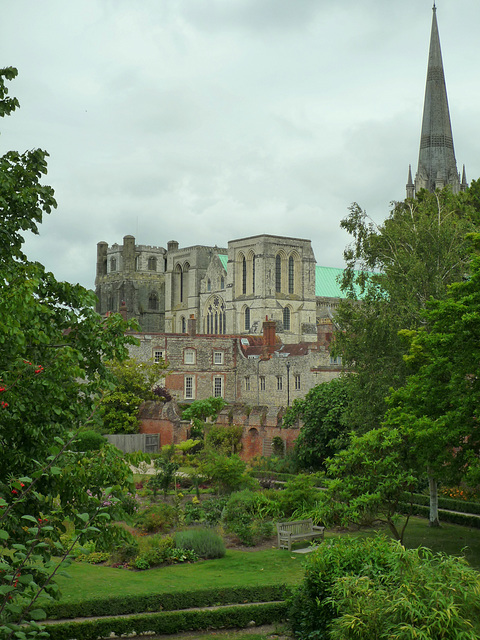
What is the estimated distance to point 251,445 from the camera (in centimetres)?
3988

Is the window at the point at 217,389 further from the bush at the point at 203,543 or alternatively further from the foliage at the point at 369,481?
the foliage at the point at 369,481

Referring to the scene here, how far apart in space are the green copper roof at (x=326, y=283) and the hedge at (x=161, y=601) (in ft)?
235

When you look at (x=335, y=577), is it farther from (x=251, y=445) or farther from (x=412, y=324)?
(x=251, y=445)

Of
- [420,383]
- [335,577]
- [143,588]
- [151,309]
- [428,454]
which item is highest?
[151,309]

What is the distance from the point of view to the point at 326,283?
3521 inches

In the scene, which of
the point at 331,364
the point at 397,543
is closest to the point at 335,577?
the point at 397,543

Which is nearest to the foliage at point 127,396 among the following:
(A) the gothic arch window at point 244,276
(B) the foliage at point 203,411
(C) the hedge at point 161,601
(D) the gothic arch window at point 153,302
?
(B) the foliage at point 203,411

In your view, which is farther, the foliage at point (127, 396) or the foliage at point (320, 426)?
the foliage at point (127, 396)

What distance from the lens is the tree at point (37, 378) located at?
7.98 metres

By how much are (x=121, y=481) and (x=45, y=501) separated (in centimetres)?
135

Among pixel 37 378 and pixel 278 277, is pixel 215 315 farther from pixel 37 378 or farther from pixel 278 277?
pixel 37 378

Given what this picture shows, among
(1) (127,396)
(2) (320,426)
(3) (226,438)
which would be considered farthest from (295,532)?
(1) (127,396)

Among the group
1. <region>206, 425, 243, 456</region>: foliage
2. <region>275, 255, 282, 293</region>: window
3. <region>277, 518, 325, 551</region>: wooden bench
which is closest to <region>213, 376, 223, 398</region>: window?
<region>206, 425, 243, 456</region>: foliage

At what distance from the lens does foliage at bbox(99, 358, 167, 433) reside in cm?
4222
